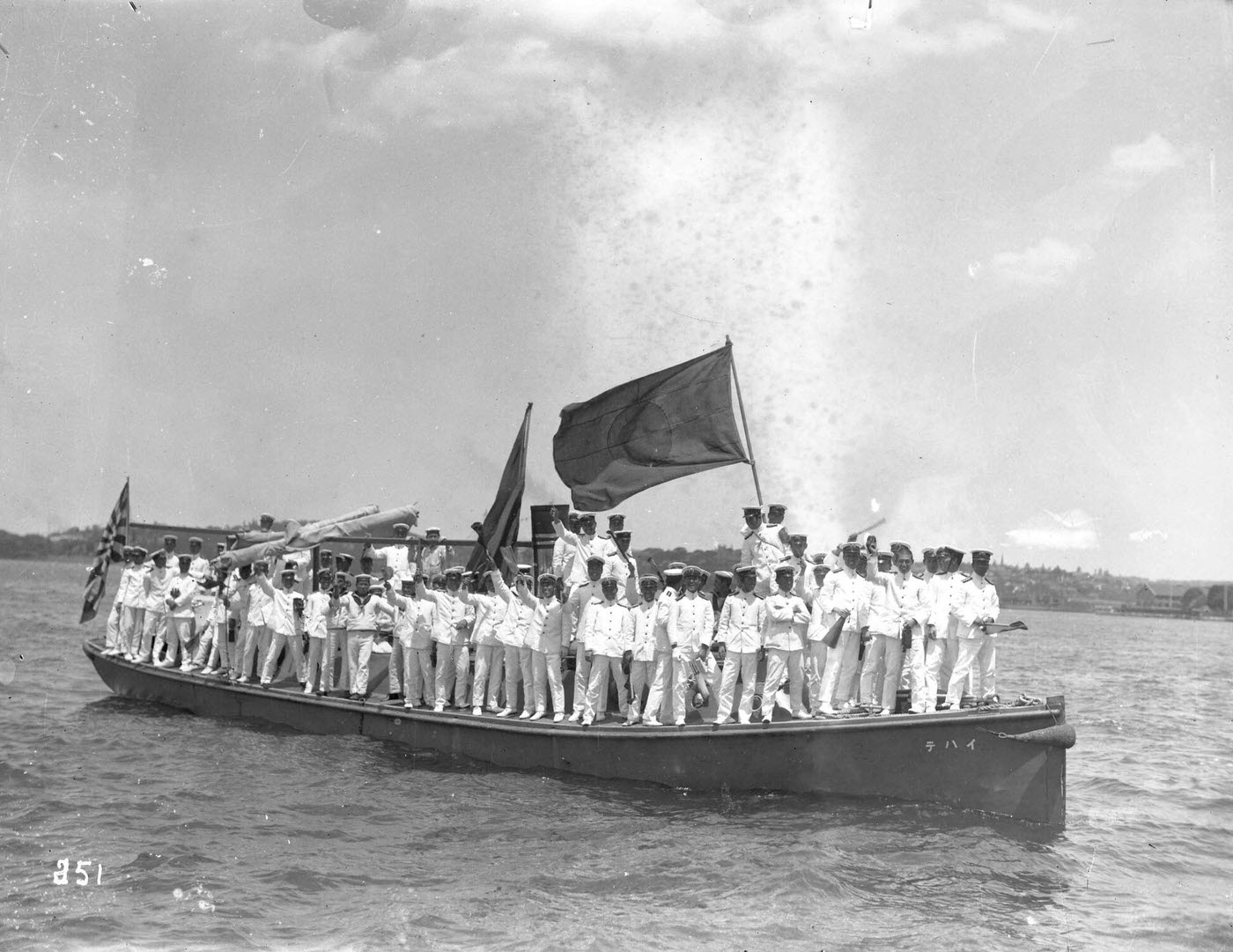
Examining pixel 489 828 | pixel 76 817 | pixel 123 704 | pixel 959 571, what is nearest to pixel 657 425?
pixel 959 571

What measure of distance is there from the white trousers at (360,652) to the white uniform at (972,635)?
26.4 ft

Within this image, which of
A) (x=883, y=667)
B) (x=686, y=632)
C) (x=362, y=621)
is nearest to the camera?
(x=686, y=632)

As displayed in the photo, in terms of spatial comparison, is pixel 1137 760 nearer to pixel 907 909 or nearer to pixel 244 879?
pixel 907 909

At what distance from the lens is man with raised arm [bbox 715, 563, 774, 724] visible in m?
12.6

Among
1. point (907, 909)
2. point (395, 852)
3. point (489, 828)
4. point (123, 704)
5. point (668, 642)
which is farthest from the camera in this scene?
point (123, 704)

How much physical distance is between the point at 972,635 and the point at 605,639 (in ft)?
13.3

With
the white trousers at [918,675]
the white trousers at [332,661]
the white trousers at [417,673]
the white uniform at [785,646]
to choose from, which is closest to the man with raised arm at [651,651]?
the white uniform at [785,646]

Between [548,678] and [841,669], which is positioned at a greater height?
[841,669]

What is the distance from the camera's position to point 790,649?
12477mm

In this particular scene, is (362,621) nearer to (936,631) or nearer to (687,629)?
(687,629)

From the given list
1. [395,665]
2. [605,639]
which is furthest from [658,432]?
[395,665]

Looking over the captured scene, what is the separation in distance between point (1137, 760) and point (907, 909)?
1331cm

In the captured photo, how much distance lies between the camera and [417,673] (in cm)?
1570

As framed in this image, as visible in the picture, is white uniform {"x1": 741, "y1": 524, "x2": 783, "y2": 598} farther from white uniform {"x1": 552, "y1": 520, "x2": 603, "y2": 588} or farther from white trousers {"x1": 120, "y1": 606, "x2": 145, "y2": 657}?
white trousers {"x1": 120, "y1": 606, "x2": 145, "y2": 657}
